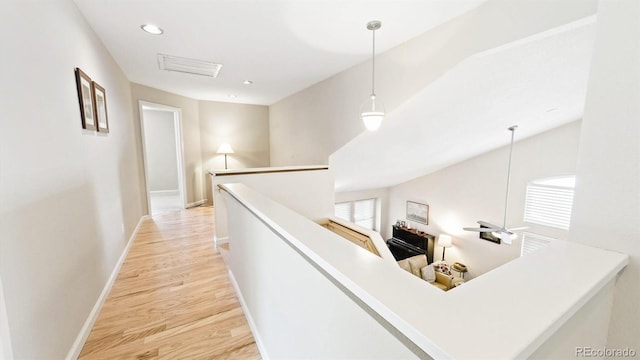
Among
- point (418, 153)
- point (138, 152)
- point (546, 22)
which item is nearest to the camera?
point (546, 22)

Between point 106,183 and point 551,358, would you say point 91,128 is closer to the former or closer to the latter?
point 106,183

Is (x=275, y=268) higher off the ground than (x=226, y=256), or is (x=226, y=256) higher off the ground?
(x=275, y=268)

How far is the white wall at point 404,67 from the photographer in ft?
6.06

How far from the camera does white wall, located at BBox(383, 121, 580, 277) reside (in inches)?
195

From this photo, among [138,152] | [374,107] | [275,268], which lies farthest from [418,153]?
[138,152]

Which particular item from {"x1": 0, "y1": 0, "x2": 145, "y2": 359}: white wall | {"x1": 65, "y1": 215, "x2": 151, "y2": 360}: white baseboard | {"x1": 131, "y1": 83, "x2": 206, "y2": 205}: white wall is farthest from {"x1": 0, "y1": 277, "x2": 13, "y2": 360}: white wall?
{"x1": 131, "y1": 83, "x2": 206, "y2": 205}: white wall

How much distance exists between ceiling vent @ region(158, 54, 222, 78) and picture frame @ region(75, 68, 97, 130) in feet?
3.48

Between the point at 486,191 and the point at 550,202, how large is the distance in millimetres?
1136

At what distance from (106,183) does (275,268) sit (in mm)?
2181

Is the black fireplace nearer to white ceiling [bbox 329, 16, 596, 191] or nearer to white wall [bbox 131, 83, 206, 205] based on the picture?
white ceiling [bbox 329, 16, 596, 191]

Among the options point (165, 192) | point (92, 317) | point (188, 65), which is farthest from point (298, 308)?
point (165, 192)

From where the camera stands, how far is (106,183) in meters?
2.44

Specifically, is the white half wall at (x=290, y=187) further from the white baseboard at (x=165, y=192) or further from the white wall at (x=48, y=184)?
the white baseboard at (x=165, y=192)

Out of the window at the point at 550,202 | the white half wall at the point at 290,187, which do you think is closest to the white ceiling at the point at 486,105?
the white half wall at the point at 290,187
